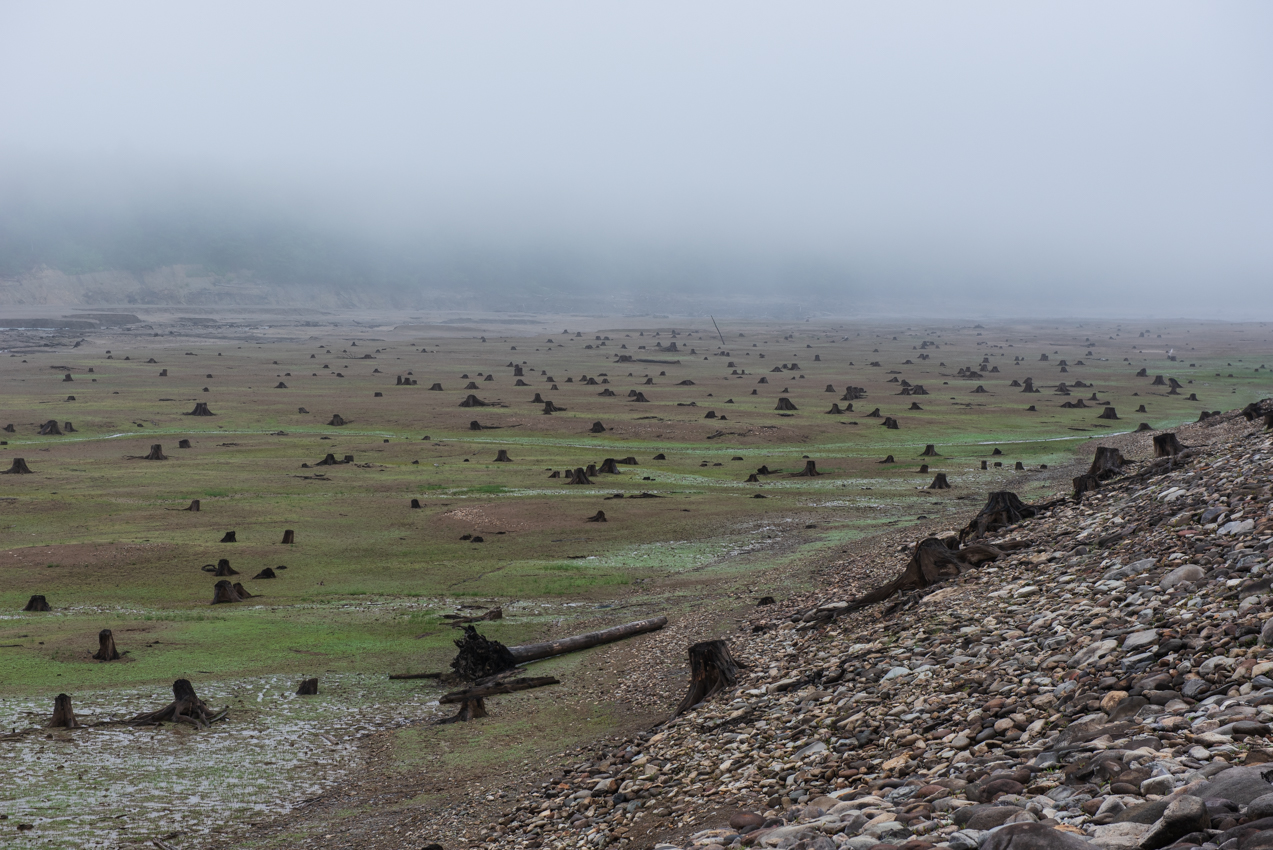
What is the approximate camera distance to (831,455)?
41.8 metres

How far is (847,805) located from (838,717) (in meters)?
2.43

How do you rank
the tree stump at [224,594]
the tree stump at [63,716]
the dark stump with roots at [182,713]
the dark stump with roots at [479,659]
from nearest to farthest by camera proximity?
the tree stump at [63,716], the dark stump with roots at [182,713], the dark stump with roots at [479,659], the tree stump at [224,594]

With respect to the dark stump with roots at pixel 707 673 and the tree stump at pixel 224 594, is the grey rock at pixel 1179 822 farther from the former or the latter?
the tree stump at pixel 224 594

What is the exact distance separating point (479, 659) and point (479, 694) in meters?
1.03

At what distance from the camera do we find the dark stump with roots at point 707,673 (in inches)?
472

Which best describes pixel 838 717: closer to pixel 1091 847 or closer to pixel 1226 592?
pixel 1226 592

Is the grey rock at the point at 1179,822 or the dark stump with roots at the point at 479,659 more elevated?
the grey rock at the point at 1179,822

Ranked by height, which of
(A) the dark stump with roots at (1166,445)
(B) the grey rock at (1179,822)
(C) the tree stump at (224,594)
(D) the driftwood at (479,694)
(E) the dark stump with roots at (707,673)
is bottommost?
(D) the driftwood at (479,694)

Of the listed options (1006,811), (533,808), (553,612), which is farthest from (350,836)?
(553,612)

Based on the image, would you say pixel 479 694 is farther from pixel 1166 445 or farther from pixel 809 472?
pixel 809 472

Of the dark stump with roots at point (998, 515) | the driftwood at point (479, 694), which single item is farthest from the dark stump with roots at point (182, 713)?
the dark stump with roots at point (998, 515)

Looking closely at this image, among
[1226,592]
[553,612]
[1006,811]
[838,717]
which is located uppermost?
[1226,592]

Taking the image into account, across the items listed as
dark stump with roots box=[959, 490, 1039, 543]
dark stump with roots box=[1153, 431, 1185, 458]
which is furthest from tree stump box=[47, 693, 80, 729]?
dark stump with roots box=[1153, 431, 1185, 458]

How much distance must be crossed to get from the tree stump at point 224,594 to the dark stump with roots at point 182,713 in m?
7.05
